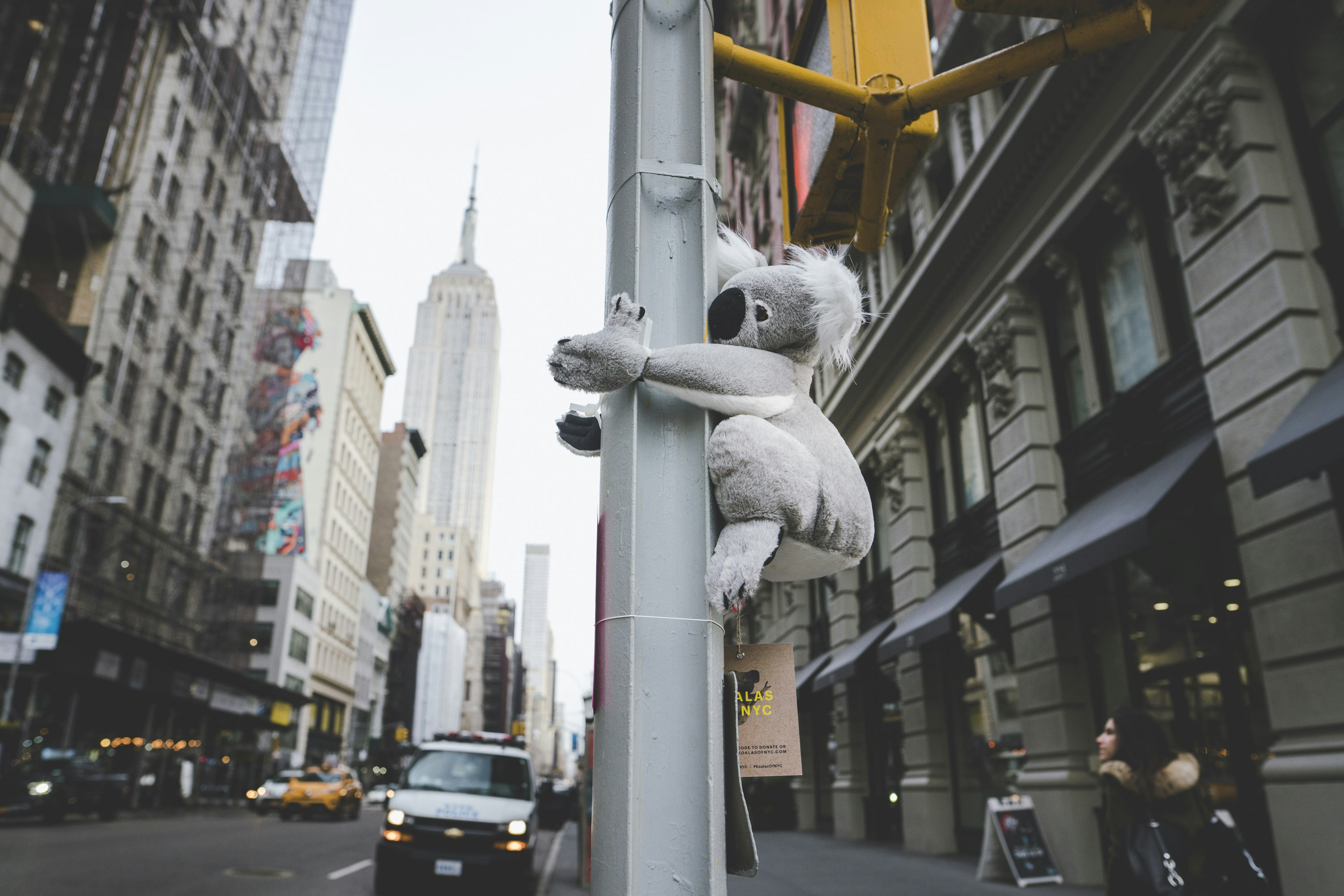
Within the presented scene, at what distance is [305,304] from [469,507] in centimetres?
10838

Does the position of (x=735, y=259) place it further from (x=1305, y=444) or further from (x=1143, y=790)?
(x=1305, y=444)

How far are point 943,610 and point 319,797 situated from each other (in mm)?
22642

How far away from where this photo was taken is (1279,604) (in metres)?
7.64

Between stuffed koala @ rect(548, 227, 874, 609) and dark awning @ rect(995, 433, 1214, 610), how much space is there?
23.7ft

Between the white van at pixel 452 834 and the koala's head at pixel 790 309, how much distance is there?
993 cm

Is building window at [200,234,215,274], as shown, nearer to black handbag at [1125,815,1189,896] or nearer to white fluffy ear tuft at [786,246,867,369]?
black handbag at [1125,815,1189,896]

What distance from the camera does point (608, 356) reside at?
6.06ft

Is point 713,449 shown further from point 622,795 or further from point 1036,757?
point 1036,757

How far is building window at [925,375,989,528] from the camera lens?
15078mm

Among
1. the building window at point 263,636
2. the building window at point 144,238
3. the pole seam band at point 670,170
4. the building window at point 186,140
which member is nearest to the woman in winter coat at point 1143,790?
the pole seam band at point 670,170

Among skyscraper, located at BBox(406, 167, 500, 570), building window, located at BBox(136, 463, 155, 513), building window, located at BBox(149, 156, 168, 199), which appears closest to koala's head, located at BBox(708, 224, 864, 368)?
building window, located at BBox(136, 463, 155, 513)

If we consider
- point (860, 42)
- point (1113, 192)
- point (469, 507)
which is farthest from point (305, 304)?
point (469, 507)

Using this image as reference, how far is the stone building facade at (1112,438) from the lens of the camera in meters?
7.80

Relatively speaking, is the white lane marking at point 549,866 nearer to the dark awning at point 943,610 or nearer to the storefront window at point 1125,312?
the dark awning at point 943,610
